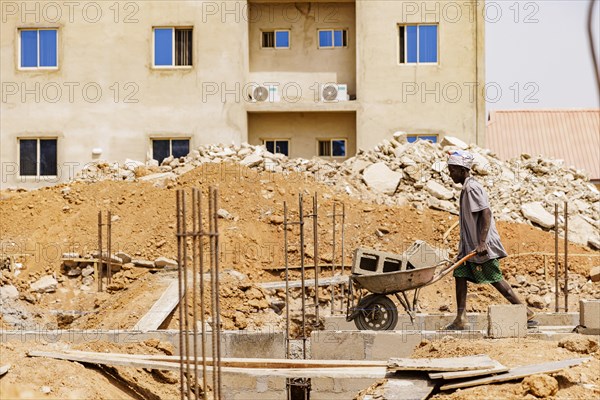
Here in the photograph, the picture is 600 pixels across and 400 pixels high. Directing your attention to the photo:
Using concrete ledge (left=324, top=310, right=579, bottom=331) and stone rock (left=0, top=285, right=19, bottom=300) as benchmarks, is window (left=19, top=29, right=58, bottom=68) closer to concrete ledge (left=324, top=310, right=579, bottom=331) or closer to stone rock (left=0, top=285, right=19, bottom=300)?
stone rock (left=0, top=285, right=19, bottom=300)

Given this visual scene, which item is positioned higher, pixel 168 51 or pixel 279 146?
pixel 168 51

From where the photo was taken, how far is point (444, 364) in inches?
317

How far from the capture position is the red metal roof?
122ft

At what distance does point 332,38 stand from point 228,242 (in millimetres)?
9706

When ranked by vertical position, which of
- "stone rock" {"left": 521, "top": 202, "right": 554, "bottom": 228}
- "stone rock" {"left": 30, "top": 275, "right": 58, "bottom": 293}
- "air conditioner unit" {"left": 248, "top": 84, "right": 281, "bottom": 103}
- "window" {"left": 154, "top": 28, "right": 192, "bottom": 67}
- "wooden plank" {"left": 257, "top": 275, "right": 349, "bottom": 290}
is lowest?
"stone rock" {"left": 30, "top": 275, "right": 58, "bottom": 293}

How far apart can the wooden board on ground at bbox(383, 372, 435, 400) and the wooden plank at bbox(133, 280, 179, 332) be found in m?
4.39

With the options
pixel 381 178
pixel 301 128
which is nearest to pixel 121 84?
pixel 301 128

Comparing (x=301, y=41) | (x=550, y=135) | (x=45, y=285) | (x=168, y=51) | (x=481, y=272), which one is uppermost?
(x=301, y=41)

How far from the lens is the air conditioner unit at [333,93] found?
25328mm

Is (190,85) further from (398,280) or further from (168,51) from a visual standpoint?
(398,280)

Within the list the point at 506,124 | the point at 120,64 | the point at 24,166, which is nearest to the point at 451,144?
the point at 120,64

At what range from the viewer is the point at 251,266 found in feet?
→ 58.5

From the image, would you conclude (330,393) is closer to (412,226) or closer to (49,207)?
(412,226)

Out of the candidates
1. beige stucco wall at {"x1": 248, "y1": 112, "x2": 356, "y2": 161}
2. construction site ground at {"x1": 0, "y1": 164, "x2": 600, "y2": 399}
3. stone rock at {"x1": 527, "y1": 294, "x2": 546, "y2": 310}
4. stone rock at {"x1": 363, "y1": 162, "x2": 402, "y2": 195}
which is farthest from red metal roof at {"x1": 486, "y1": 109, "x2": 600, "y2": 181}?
stone rock at {"x1": 527, "y1": 294, "x2": 546, "y2": 310}
